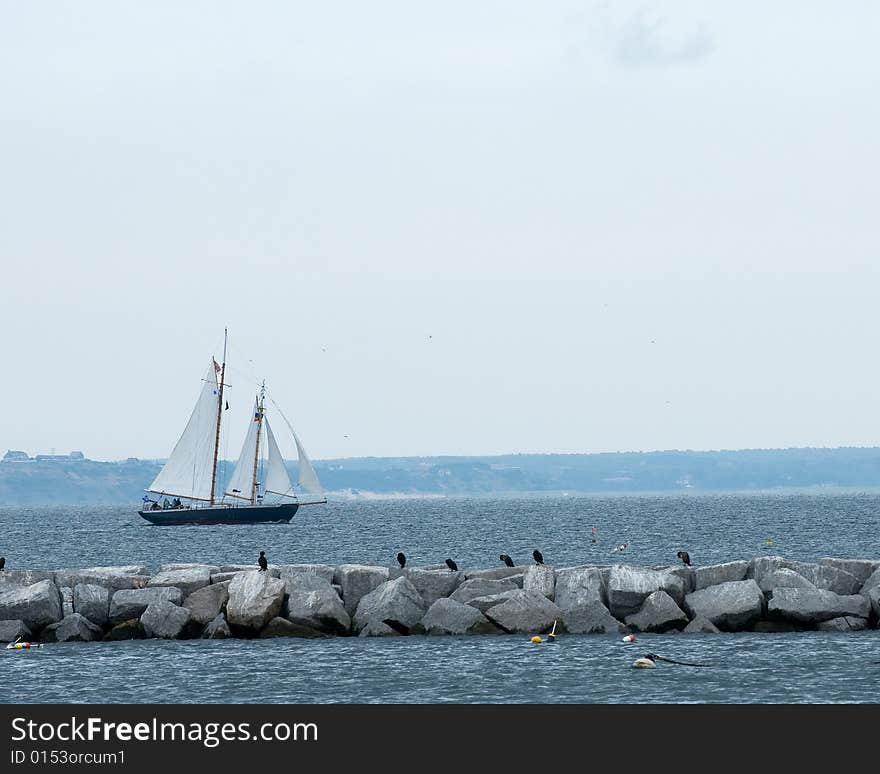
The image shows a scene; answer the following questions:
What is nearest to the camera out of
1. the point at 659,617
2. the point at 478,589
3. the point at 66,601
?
the point at 659,617

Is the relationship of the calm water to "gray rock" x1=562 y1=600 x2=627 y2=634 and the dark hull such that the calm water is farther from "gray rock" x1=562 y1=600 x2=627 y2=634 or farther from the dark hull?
the dark hull

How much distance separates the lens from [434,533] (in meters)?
111

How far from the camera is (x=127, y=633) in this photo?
3334 cm

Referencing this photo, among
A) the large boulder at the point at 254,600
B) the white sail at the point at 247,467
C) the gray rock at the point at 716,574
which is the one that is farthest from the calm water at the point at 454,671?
the white sail at the point at 247,467

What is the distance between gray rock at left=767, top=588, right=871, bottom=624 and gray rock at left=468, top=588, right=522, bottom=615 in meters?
6.52

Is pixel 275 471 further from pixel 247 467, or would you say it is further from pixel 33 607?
pixel 33 607

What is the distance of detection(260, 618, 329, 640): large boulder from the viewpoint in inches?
1305

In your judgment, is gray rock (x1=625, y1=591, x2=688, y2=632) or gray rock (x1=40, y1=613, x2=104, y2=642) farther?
gray rock (x1=40, y1=613, x2=104, y2=642)

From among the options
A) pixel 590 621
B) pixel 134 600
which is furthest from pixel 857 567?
pixel 134 600

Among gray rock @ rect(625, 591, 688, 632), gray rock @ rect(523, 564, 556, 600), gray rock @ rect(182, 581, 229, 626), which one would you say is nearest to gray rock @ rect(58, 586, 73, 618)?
gray rock @ rect(182, 581, 229, 626)

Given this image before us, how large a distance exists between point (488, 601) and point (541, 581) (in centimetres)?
149

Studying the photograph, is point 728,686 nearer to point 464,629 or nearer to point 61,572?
point 464,629
